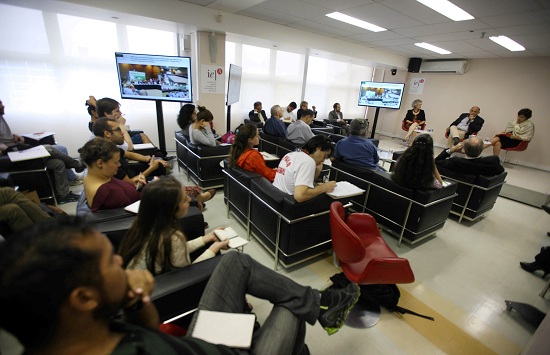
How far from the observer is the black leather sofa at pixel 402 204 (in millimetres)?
2600

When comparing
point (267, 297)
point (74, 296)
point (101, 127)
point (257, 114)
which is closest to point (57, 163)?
point (101, 127)

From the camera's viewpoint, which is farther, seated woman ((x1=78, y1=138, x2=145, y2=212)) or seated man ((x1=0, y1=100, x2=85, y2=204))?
seated man ((x1=0, y1=100, x2=85, y2=204))

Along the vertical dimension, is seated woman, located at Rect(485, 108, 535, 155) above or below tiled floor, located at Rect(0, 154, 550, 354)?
above

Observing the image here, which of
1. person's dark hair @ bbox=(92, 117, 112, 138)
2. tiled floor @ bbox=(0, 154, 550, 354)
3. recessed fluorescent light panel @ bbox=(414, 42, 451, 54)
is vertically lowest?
tiled floor @ bbox=(0, 154, 550, 354)

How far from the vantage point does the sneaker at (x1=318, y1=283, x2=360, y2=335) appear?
1.33 m

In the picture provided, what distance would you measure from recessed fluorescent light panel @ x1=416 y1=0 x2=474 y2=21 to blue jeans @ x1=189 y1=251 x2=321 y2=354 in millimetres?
4201

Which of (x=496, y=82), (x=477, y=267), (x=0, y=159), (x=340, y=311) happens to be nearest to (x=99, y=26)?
(x=0, y=159)

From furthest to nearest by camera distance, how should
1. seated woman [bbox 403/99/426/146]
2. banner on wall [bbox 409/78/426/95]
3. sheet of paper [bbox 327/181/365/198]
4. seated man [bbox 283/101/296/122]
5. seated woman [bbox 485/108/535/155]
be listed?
1. banner on wall [bbox 409/78/426/95]
2. seated woman [bbox 403/99/426/146]
3. seated man [bbox 283/101/296/122]
4. seated woman [bbox 485/108/535/155]
5. sheet of paper [bbox 327/181/365/198]

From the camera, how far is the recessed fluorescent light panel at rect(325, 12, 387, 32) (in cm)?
440

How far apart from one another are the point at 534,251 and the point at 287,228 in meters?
3.17

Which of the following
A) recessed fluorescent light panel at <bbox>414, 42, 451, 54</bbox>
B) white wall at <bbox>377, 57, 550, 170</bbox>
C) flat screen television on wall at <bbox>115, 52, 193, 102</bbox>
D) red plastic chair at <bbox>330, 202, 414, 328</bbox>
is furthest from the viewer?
white wall at <bbox>377, 57, 550, 170</bbox>

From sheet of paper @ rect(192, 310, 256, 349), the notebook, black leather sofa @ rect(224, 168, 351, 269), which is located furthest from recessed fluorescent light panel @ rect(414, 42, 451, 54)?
sheet of paper @ rect(192, 310, 256, 349)

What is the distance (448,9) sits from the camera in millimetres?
3621

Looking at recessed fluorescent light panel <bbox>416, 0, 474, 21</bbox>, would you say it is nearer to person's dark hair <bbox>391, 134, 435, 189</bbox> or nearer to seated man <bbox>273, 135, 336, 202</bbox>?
person's dark hair <bbox>391, 134, 435, 189</bbox>
